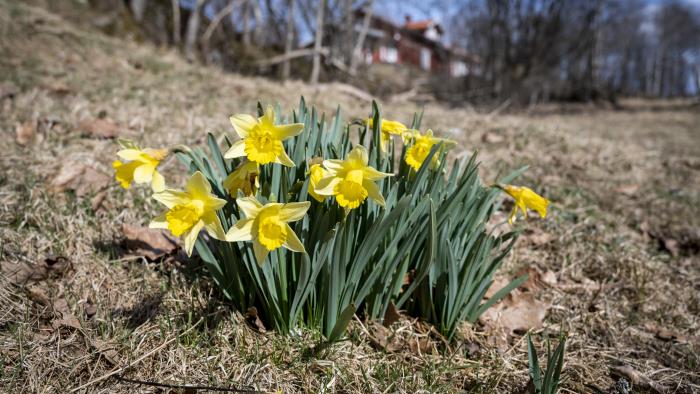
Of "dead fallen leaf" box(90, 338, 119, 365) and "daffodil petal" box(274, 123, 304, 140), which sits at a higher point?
"daffodil petal" box(274, 123, 304, 140)

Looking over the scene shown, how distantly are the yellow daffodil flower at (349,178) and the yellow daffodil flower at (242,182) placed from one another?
0.22 meters

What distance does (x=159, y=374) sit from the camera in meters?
1.28

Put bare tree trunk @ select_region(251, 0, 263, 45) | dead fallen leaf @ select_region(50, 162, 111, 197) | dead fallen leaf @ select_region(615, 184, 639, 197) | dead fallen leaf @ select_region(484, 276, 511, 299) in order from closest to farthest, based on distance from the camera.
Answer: dead fallen leaf @ select_region(484, 276, 511, 299), dead fallen leaf @ select_region(50, 162, 111, 197), dead fallen leaf @ select_region(615, 184, 639, 197), bare tree trunk @ select_region(251, 0, 263, 45)

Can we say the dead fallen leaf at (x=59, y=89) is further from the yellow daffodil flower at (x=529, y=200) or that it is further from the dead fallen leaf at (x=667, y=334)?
the dead fallen leaf at (x=667, y=334)

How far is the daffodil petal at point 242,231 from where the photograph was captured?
44.4 inches

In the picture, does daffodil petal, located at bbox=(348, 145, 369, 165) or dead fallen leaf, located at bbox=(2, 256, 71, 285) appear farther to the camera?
dead fallen leaf, located at bbox=(2, 256, 71, 285)

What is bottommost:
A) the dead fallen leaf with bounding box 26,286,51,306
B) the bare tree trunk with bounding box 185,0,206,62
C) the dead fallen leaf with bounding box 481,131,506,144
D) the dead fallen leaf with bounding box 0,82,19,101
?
the dead fallen leaf with bounding box 26,286,51,306

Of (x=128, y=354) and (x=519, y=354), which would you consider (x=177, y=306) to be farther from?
(x=519, y=354)

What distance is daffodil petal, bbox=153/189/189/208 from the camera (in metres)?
1.12

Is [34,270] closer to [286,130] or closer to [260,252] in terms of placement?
[260,252]

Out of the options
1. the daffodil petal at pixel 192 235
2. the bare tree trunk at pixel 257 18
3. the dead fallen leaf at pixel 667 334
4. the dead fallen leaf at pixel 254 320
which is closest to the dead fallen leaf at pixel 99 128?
the dead fallen leaf at pixel 254 320

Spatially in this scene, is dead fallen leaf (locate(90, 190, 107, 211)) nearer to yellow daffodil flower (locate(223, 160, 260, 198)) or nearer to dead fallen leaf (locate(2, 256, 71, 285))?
dead fallen leaf (locate(2, 256, 71, 285))

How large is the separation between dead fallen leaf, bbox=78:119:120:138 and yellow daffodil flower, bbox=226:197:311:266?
2.43 m

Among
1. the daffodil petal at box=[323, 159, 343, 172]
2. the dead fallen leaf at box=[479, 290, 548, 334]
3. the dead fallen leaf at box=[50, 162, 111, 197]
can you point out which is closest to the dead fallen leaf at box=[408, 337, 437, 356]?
the dead fallen leaf at box=[479, 290, 548, 334]
